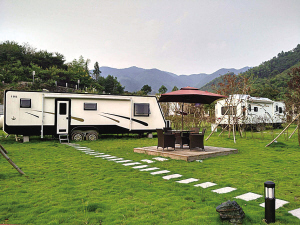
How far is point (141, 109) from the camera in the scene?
1225 cm

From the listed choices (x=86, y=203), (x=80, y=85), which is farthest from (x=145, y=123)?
(x=80, y=85)

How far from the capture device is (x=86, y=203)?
10.1 feet

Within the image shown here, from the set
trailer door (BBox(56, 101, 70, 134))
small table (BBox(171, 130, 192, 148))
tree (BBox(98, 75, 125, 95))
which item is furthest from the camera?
tree (BBox(98, 75, 125, 95))

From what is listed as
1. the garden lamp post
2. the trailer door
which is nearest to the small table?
the garden lamp post

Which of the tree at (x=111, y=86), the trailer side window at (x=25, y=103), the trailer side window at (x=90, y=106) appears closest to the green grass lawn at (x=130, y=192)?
the trailer side window at (x=25, y=103)

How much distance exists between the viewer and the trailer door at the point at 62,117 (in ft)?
35.5

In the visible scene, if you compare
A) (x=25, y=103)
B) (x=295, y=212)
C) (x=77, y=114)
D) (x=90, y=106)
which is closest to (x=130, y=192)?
(x=295, y=212)

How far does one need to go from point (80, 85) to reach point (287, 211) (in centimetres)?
5331

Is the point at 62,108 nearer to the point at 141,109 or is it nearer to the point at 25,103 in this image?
the point at 25,103

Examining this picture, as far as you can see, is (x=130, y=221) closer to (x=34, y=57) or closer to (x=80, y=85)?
(x=80, y=85)

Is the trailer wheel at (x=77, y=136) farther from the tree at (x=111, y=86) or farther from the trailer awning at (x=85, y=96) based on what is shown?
the tree at (x=111, y=86)

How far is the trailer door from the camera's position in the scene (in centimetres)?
1082

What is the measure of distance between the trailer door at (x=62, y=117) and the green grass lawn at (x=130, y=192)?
201 inches

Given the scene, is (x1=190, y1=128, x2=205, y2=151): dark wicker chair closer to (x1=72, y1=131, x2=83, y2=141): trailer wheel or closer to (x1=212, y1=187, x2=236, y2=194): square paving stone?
(x1=212, y1=187, x2=236, y2=194): square paving stone
